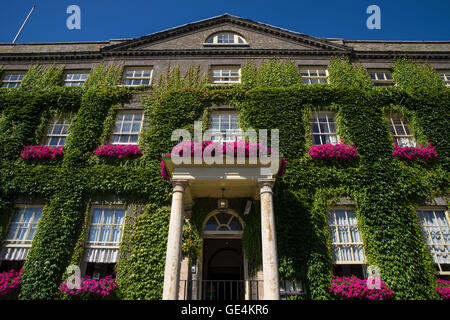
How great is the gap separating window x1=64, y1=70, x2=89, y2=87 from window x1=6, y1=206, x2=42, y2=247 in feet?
21.6

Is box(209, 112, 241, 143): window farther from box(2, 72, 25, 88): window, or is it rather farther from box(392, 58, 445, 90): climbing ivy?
box(2, 72, 25, 88): window

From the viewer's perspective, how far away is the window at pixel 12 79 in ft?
43.8

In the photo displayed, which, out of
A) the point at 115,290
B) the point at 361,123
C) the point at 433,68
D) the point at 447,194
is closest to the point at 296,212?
the point at 361,123

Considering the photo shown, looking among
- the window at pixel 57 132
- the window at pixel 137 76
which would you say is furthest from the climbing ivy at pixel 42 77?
the window at pixel 137 76

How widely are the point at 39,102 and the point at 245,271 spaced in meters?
11.6

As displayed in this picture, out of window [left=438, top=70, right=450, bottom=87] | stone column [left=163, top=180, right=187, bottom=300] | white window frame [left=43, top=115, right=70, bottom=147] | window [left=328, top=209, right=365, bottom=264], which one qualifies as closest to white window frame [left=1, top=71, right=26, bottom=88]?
white window frame [left=43, top=115, right=70, bottom=147]

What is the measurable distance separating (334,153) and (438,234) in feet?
14.4

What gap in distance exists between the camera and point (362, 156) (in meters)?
9.98

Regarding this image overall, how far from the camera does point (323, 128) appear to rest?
1127cm

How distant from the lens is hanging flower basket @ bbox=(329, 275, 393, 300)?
24.8ft
